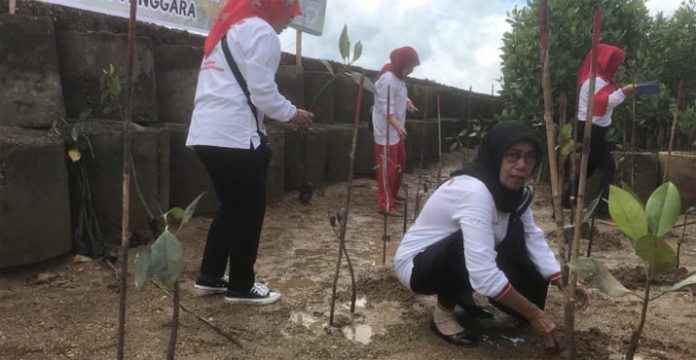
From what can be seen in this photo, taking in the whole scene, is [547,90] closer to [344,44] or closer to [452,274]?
[452,274]

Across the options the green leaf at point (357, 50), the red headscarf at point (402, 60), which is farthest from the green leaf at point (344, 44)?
the red headscarf at point (402, 60)

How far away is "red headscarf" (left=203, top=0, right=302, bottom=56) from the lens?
2295 millimetres

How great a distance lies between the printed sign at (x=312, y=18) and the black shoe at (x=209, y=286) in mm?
3241

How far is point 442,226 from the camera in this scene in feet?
7.06

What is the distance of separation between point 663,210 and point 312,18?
4368 mm

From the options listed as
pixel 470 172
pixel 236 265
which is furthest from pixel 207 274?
pixel 470 172

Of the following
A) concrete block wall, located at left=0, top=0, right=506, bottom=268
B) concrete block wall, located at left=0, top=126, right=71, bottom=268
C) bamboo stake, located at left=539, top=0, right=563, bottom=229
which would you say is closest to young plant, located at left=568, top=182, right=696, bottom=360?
bamboo stake, located at left=539, top=0, right=563, bottom=229

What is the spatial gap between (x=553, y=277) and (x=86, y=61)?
2652mm

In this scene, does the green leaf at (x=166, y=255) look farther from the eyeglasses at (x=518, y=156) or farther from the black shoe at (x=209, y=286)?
the black shoe at (x=209, y=286)

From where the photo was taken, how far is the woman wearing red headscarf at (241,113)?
7.44 feet

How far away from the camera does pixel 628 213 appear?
150cm

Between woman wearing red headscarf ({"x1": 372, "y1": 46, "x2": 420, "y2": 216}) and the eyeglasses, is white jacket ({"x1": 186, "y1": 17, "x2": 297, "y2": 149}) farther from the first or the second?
woman wearing red headscarf ({"x1": 372, "y1": 46, "x2": 420, "y2": 216})

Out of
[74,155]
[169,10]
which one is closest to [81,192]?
[74,155]

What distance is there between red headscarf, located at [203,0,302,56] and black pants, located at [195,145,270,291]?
1.47 ft
